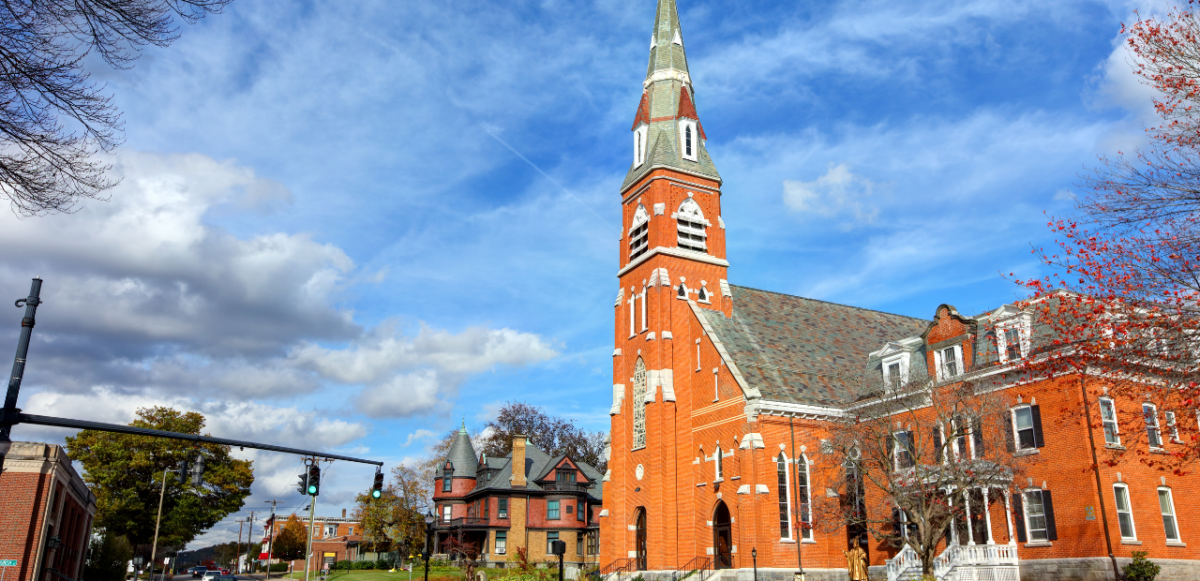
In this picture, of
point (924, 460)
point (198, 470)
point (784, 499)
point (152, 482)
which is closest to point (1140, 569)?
point (924, 460)

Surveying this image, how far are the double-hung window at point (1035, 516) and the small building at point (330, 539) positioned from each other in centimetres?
6638

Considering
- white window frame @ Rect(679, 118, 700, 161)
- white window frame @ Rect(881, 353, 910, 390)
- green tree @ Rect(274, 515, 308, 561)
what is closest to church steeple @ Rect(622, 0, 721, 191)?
white window frame @ Rect(679, 118, 700, 161)

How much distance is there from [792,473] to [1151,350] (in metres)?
22.1

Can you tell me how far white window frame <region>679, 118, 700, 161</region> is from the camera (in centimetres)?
4703

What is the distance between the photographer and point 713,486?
37.8 meters

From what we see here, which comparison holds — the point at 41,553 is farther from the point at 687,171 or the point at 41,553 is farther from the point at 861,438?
the point at 687,171

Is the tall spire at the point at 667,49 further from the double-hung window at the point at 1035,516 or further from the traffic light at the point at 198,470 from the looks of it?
the traffic light at the point at 198,470

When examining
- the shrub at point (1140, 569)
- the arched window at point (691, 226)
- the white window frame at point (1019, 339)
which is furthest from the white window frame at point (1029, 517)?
the arched window at point (691, 226)

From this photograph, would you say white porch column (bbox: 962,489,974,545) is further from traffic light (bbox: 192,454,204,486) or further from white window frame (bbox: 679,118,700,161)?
white window frame (bbox: 679,118,700,161)

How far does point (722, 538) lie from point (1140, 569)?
1680 cm

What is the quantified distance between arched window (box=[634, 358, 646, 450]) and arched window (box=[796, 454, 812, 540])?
852 centimetres

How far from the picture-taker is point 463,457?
225ft

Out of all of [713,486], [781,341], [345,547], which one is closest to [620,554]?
[713,486]

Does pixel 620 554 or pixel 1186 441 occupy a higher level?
pixel 1186 441
